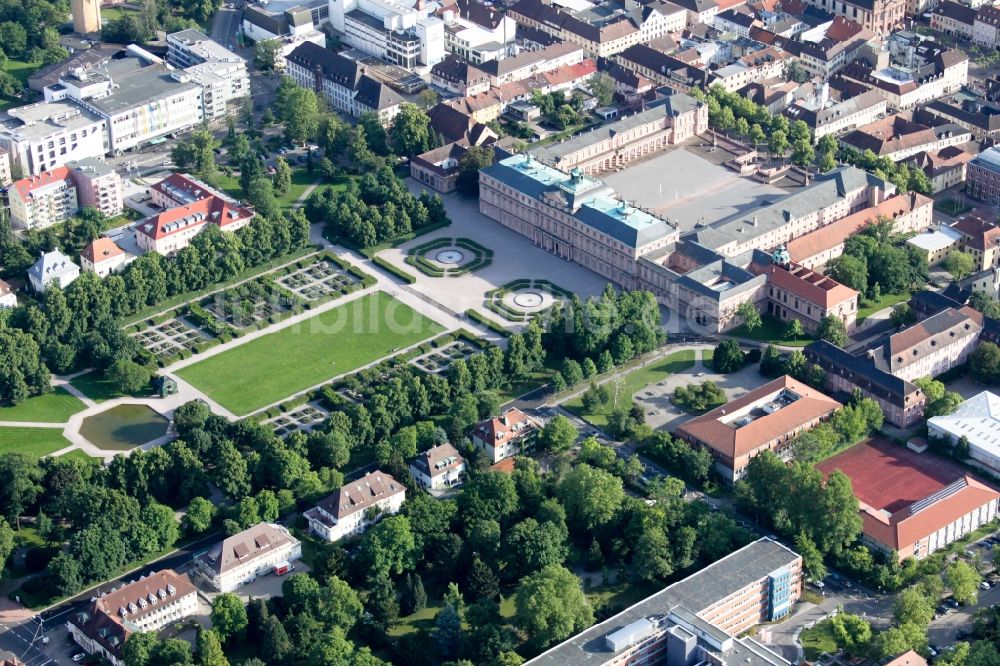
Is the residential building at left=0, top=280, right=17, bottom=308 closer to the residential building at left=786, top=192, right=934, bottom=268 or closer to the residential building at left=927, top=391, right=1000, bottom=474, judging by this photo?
the residential building at left=786, top=192, right=934, bottom=268

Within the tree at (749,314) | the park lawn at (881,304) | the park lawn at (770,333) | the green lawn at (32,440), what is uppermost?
the tree at (749,314)

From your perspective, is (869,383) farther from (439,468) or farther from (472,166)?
(472,166)

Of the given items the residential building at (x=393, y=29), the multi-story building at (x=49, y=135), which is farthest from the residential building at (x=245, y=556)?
the residential building at (x=393, y=29)

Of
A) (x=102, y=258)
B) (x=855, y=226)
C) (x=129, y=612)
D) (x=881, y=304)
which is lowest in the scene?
(x=129, y=612)

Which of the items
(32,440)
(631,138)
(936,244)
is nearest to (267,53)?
(631,138)

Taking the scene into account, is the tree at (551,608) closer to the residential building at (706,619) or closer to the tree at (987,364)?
the residential building at (706,619)

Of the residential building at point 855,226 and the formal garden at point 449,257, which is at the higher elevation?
the residential building at point 855,226
